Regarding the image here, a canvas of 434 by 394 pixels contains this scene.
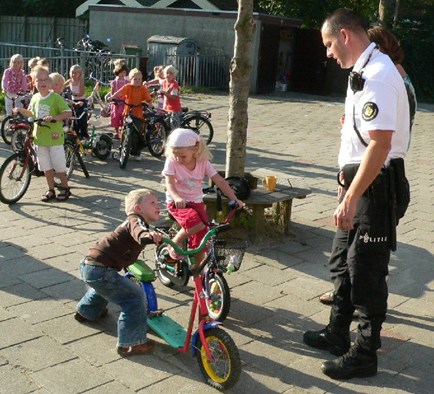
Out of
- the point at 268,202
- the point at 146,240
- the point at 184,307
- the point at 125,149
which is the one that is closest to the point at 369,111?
the point at 146,240

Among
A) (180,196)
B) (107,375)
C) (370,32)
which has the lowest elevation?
(107,375)

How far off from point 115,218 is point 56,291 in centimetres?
210

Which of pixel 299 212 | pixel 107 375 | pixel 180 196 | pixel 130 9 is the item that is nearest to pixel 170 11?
pixel 130 9

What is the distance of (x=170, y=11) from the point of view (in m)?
23.3

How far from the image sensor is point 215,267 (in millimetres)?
4645

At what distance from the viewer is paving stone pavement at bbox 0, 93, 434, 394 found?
3.97 m

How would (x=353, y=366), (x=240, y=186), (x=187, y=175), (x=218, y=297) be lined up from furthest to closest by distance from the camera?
(x=240, y=186) → (x=187, y=175) → (x=218, y=297) → (x=353, y=366)

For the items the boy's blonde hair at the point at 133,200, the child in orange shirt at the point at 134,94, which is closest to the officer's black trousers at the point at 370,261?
the boy's blonde hair at the point at 133,200

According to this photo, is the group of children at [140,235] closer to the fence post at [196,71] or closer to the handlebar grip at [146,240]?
the handlebar grip at [146,240]

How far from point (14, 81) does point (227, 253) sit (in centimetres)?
792

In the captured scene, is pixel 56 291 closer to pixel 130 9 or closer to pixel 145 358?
pixel 145 358

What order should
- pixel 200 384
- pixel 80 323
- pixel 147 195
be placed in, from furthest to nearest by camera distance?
pixel 80 323 → pixel 147 195 → pixel 200 384

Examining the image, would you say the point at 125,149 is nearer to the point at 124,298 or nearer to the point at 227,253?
the point at 227,253

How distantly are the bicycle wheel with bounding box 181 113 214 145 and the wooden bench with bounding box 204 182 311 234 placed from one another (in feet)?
16.3
